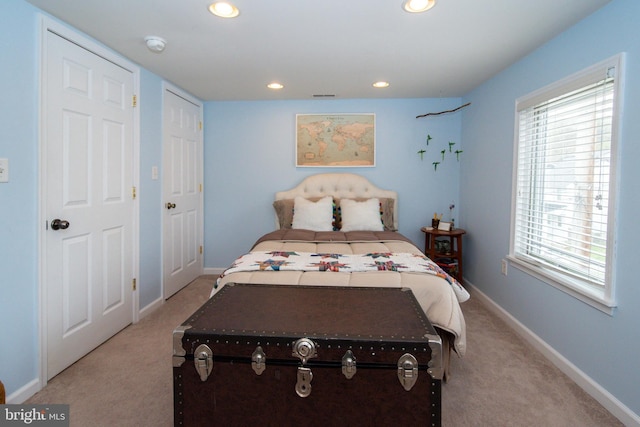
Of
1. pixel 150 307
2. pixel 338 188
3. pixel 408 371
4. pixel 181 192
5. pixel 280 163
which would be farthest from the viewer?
pixel 280 163

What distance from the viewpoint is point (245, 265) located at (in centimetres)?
221

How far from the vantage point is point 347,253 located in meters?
2.64

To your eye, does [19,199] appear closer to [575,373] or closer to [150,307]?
[150,307]

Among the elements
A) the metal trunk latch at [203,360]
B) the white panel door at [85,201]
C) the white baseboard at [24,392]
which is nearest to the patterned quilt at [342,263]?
the metal trunk latch at [203,360]

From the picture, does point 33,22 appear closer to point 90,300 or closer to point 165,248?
A: point 90,300

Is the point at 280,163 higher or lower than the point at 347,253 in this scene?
higher

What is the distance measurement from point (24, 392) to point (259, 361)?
63.5 inches

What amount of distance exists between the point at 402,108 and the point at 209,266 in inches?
119

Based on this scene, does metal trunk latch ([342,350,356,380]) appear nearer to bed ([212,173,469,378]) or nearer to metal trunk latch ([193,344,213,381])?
metal trunk latch ([193,344,213,381])

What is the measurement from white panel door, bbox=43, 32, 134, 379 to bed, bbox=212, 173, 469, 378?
0.99 meters

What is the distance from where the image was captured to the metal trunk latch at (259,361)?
3.96 feet

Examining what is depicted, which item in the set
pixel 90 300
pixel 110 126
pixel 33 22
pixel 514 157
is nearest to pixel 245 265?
pixel 90 300

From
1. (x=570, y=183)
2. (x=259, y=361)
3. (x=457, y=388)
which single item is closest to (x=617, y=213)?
(x=570, y=183)

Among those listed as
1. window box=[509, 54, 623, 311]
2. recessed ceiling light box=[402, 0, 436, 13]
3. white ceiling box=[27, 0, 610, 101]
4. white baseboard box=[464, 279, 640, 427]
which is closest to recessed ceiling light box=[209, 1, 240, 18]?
white ceiling box=[27, 0, 610, 101]
